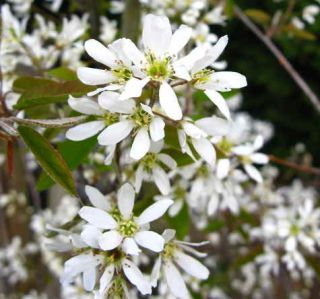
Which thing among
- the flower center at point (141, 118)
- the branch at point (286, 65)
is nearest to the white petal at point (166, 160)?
the flower center at point (141, 118)

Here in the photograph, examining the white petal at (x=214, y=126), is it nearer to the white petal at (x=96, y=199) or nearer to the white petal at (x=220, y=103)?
the white petal at (x=220, y=103)

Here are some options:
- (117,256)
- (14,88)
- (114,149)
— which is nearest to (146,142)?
(114,149)

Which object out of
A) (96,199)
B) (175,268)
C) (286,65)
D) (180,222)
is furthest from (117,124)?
(286,65)

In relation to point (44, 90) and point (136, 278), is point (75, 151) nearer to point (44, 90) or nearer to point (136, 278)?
point (44, 90)

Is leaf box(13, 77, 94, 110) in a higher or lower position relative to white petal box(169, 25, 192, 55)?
lower

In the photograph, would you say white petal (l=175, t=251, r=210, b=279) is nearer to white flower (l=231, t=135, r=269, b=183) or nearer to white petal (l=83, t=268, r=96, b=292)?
white petal (l=83, t=268, r=96, b=292)

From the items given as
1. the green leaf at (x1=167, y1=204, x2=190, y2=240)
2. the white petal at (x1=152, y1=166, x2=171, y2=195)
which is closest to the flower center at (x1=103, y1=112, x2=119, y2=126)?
the white petal at (x1=152, y1=166, x2=171, y2=195)
